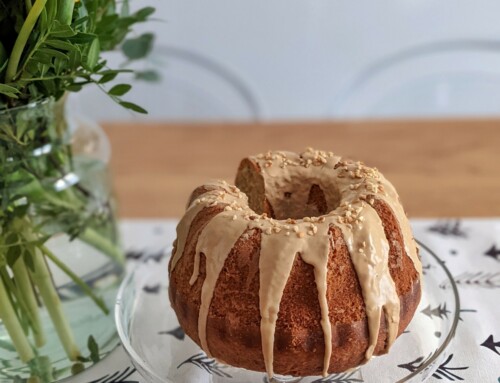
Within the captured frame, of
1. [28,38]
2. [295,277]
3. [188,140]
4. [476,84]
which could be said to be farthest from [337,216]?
[476,84]

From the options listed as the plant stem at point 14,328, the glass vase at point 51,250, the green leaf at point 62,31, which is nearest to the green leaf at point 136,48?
the glass vase at point 51,250

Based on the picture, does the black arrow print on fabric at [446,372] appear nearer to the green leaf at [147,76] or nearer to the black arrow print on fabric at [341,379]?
the black arrow print on fabric at [341,379]

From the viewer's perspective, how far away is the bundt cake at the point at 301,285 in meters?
0.66

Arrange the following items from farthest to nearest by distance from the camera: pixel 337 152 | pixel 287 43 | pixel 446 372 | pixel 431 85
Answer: pixel 287 43
pixel 431 85
pixel 337 152
pixel 446 372

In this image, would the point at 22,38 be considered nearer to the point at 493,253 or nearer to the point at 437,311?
the point at 437,311

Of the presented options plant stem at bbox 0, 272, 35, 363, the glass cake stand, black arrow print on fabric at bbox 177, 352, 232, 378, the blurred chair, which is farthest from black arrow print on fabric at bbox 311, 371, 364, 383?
the blurred chair

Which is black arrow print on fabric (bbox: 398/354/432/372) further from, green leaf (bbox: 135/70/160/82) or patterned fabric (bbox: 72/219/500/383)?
green leaf (bbox: 135/70/160/82)

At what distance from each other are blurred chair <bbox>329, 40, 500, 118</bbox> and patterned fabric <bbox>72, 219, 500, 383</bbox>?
78 centimetres

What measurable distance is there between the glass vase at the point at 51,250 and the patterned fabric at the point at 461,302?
46mm

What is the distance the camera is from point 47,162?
2.83 ft

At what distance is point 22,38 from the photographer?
0.68 m

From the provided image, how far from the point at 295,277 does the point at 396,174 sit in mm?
692

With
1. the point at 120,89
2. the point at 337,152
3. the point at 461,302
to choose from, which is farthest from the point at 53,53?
the point at 337,152

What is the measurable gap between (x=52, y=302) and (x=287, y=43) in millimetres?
1616
